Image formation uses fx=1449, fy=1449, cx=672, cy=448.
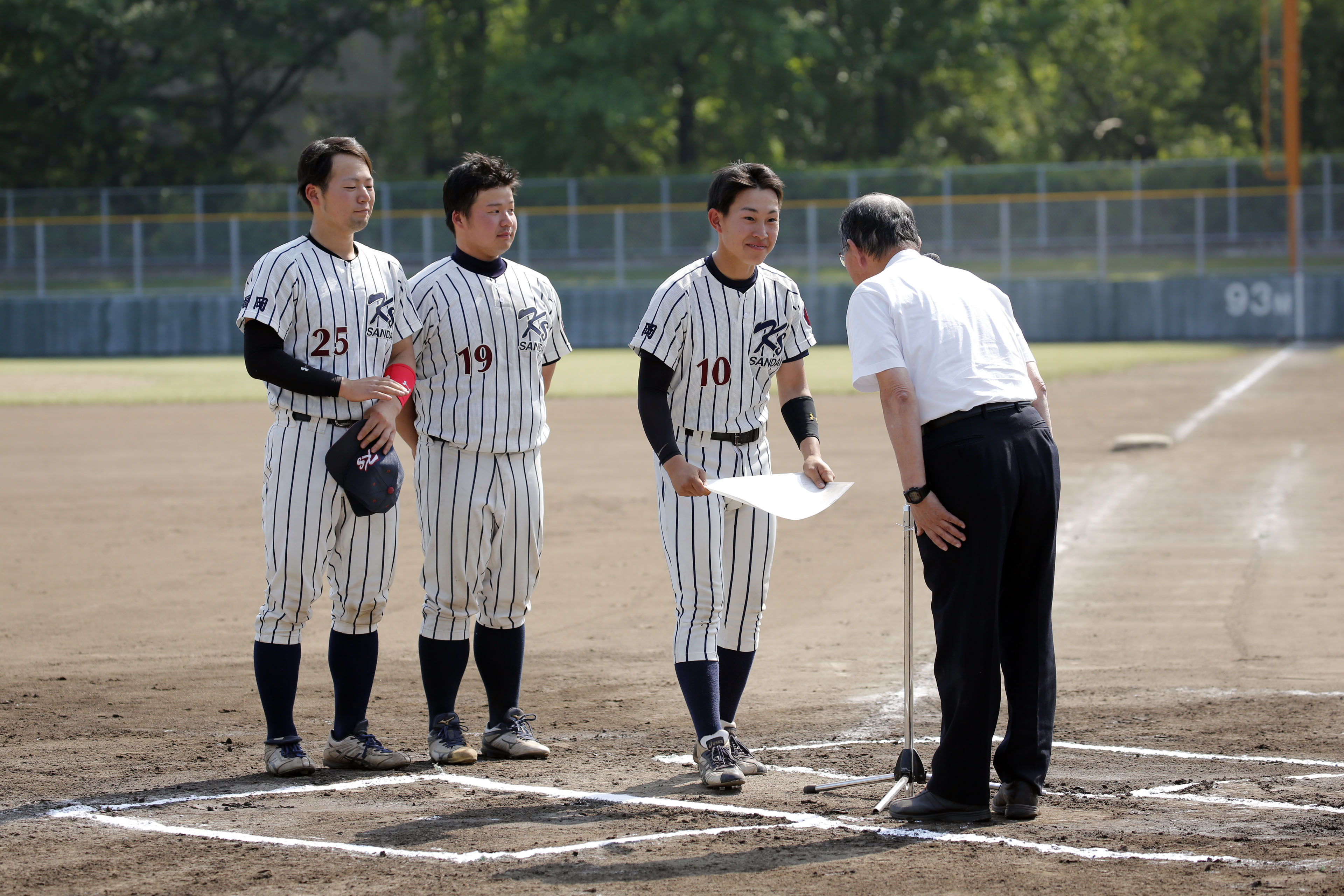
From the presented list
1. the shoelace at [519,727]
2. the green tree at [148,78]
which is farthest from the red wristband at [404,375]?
the green tree at [148,78]

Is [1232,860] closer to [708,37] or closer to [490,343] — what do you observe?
[490,343]

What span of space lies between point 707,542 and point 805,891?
1.53 m

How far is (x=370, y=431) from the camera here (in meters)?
4.85

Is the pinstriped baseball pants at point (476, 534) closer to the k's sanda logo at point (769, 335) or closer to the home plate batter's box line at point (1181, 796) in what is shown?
the k's sanda logo at point (769, 335)

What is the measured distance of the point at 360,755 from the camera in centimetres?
501

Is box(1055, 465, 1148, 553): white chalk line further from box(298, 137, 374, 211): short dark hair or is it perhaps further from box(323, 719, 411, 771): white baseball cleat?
box(298, 137, 374, 211): short dark hair

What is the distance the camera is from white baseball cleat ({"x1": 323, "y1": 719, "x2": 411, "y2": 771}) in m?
5.01

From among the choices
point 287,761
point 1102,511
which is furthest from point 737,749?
point 1102,511

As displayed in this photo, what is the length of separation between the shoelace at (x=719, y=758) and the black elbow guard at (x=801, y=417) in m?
1.11

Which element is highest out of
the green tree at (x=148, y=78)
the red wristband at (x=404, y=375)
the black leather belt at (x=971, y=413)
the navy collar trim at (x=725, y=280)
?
the green tree at (x=148, y=78)

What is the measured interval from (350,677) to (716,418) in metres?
1.57

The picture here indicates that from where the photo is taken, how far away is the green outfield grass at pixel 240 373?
21375 millimetres

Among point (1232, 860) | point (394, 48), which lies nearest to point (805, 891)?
point (1232, 860)

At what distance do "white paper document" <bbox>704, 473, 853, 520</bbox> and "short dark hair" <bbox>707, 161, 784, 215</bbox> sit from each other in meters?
0.94
